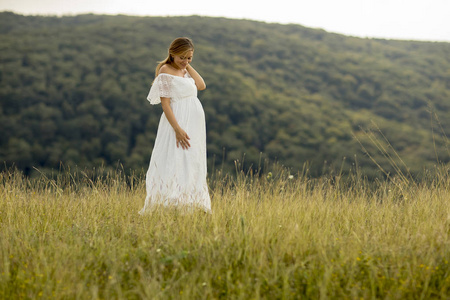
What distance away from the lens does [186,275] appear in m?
2.85

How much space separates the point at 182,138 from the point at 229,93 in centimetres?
4332

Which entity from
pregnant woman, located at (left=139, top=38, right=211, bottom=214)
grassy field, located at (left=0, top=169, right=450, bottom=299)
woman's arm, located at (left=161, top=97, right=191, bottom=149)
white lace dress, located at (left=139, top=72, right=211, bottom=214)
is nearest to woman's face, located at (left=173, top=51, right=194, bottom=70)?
pregnant woman, located at (left=139, top=38, right=211, bottom=214)

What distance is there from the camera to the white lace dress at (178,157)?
4.18 m

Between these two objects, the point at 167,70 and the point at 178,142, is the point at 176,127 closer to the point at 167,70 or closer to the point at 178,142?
the point at 178,142

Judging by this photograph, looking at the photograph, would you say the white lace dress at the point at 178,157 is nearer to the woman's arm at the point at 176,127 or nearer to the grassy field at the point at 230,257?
the woman's arm at the point at 176,127

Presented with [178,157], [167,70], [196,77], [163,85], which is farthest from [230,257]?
[196,77]

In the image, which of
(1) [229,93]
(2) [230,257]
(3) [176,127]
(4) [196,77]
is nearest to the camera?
(2) [230,257]

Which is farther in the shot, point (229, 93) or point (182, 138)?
point (229, 93)

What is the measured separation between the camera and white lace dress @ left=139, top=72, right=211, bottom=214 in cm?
418

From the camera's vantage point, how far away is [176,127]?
4.14 metres

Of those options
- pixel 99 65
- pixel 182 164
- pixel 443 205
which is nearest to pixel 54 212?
pixel 182 164

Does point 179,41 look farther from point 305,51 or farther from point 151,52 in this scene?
point 305,51

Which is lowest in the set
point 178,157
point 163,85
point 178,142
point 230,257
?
point 230,257

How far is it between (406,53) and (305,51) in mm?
16446
